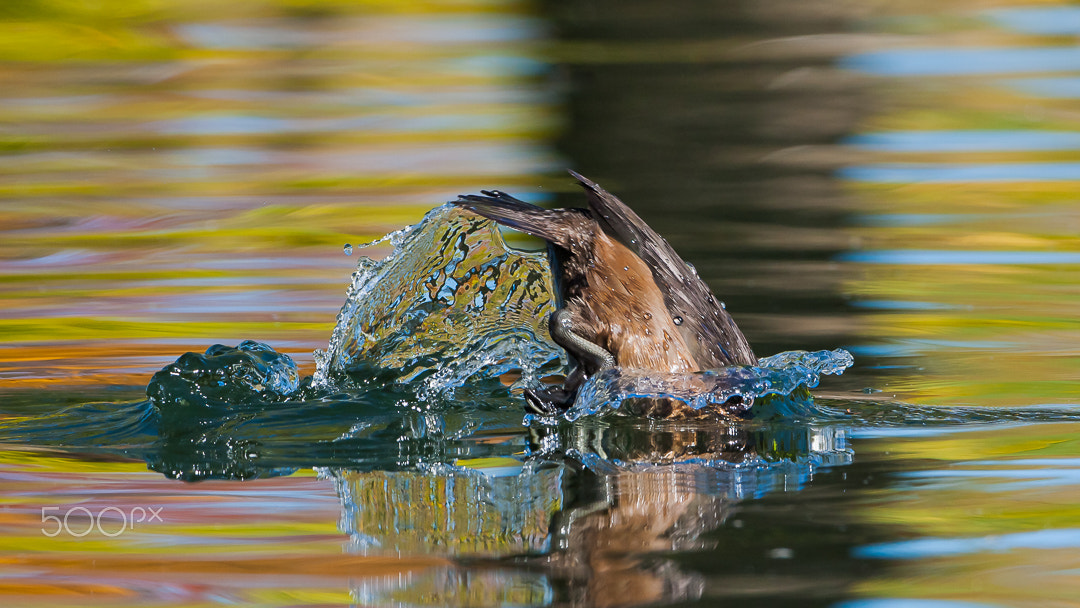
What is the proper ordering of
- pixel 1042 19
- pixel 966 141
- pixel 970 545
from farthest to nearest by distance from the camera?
1. pixel 1042 19
2. pixel 966 141
3. pixel 970 545

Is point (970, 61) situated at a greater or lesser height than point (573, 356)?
greater

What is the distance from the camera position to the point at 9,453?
4027 mm

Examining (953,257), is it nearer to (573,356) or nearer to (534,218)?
(573,356)

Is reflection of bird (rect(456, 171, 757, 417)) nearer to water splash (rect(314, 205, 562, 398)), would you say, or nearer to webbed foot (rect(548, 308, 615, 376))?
webbed foot (rect(548, 308, 615, 376))

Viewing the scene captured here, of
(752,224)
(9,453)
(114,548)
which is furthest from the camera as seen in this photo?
(752,224)

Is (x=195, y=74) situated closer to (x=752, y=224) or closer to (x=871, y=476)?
(x=752, y=224)

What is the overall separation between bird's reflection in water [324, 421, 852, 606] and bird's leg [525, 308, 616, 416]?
13 centimetres

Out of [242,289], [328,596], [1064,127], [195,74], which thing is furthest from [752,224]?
[195,74]

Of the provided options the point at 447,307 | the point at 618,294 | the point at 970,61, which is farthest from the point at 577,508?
the point at 970,61

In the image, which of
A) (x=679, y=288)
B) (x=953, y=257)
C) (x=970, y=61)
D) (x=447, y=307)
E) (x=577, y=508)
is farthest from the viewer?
(x=970, y=61)

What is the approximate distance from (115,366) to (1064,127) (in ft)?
23.3

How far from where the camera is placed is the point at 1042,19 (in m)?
12.7

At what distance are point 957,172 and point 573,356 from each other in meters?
5.21

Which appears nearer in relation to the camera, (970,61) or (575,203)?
(575,203)
